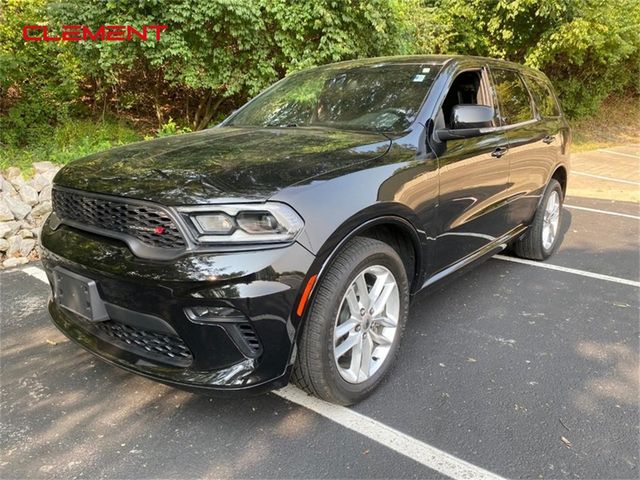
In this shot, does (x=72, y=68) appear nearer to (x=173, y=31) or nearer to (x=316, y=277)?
(x=173, y=31)

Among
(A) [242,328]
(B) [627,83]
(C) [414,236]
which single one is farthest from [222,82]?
(B) [627,83]

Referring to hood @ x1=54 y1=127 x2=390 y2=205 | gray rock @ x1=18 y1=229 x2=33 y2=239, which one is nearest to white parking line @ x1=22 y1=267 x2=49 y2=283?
gray rock @ x1=18 y1=229 x2=33 y2=239

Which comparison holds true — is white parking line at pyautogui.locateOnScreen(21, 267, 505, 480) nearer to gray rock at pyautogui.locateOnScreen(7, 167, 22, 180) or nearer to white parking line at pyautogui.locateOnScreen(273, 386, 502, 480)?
white parking line at pyautogui.locateOnScreen(273, 386, 502, 480)

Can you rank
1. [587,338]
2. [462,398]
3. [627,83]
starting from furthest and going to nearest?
[627,83]
[587,338]
[462,398]

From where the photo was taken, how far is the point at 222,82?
296 inches

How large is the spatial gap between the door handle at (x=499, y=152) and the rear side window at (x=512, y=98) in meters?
0.26

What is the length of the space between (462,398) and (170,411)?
1.52 m

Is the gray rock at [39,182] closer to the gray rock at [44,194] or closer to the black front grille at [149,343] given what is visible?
the gray rock at [44,194]

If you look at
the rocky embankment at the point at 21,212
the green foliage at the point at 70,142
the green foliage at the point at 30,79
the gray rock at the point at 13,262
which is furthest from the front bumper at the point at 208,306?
the green foliage at the point at 30,79

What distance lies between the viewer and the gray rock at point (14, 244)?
185 inches

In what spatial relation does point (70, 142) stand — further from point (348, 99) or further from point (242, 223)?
point (242, 223)

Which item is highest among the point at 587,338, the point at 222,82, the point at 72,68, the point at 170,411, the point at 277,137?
the point at 72,68

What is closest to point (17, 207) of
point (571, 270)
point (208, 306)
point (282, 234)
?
point (208, 306)

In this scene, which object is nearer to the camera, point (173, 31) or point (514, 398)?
point (514, 398)
